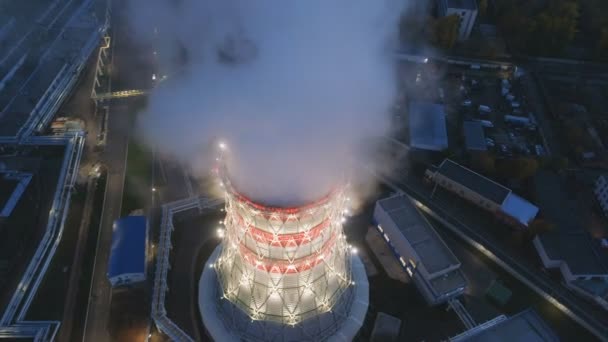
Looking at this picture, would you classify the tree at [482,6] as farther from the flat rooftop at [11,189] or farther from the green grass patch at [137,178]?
the flat rooftop at [11,189]

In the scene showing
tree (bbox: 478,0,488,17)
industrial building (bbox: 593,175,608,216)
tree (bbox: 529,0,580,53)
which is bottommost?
industrial building (bbox: 593,175,608,216)

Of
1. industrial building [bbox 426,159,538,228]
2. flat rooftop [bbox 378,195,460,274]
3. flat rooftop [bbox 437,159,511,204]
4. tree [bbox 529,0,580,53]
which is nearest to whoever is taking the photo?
flat rooftop [bbox 378,195,460,274]

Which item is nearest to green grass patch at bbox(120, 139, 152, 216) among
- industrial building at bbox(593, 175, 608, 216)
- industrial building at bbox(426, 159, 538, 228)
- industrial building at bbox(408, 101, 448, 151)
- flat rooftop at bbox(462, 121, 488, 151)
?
industrial building at bbox(408, 101, 448, 151)

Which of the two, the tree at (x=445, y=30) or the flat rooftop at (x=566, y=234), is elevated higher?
the tree at (x=445, y=30)

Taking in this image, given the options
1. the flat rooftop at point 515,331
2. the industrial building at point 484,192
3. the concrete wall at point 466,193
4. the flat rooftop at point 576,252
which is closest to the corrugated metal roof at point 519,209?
the industrial building at point 484,192

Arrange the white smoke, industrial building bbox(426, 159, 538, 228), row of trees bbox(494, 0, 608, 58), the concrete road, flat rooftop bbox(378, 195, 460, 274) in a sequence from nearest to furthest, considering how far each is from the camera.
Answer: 1. the white smoke
2. the concrete road
3. flat rooftop bbox(378, 195, 460, 274)
4. industrial building bbox(426, 159, 538, 228)
5. row of trees bbox(494, 0, 608, 58)

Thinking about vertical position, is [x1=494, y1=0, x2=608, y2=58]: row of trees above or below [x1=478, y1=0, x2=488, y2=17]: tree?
below

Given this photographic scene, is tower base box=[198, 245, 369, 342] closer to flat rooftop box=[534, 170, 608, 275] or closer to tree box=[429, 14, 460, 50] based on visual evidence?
flat rooftop box=[534, 170, 608, 275]

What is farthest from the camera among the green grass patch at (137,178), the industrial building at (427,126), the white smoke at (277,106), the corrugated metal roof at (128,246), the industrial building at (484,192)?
the industrial building at (427,126)
